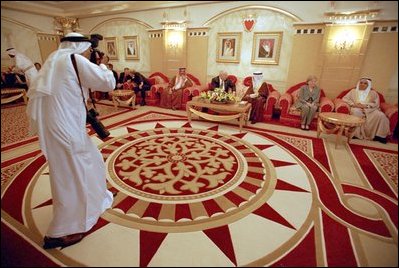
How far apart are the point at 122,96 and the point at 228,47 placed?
11.1ft

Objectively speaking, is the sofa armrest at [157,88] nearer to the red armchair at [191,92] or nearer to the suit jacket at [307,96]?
the red armchair at [191,92]

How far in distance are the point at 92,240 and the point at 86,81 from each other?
1.31m

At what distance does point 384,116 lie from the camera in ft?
13.7

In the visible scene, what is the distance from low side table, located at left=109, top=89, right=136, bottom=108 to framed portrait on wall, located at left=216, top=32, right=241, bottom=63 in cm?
271

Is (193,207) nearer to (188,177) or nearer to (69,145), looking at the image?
(188,177)

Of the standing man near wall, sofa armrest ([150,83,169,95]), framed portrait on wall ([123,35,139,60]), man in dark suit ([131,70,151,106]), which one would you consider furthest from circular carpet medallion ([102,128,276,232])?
framed portrait on wall ([123,35,139,60])

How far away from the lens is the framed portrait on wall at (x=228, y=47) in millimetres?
5988

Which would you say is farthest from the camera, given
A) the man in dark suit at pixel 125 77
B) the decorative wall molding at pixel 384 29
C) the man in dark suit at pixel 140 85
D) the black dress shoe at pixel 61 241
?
the man in dark suit at pixel 125 77

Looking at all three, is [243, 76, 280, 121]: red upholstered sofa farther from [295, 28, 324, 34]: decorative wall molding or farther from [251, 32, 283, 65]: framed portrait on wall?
[295, 28, 324, 34]: decorative wall molding

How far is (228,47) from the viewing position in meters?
6.11

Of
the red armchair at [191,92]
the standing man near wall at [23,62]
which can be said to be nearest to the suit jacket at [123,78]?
the red armchair at [191,92]

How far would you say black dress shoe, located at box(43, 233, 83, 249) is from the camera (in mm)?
1743

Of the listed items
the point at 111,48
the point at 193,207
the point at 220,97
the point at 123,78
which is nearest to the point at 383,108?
the point at 220,97

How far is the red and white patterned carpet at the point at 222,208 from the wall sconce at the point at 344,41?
2.44 meters
